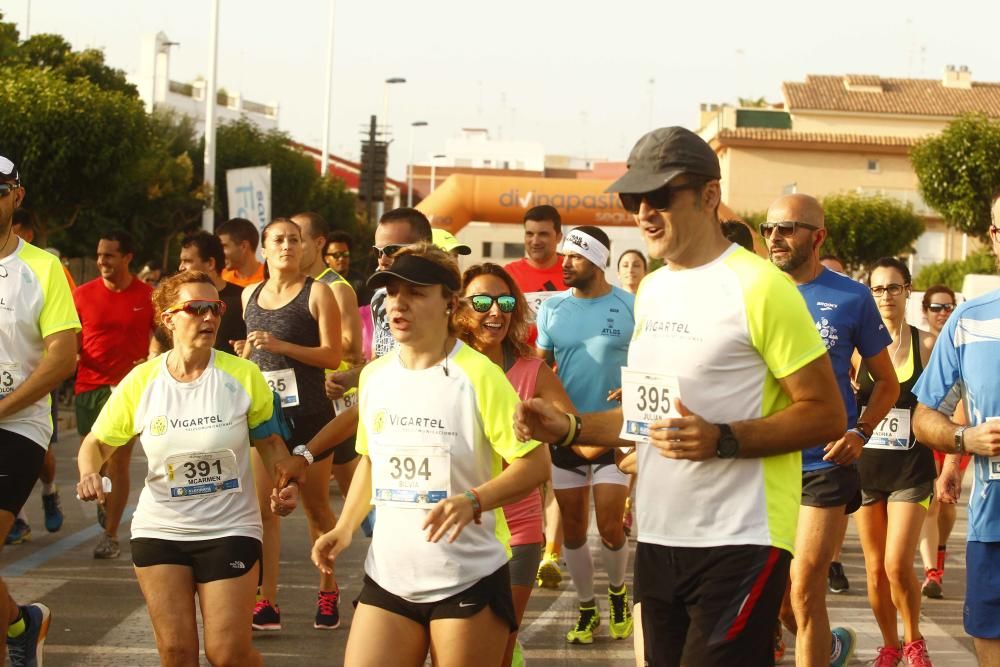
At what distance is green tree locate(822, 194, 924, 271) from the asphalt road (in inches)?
2495

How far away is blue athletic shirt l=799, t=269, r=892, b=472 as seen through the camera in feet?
22.3

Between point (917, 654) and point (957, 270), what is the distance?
58.2 m

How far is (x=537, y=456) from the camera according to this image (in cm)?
491

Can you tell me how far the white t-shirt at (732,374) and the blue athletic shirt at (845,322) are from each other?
2.54 m

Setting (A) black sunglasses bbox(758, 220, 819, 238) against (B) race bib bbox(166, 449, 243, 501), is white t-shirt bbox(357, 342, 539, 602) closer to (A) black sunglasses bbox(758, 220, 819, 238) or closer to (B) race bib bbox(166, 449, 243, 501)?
(B) race bib bbox(166, 449, 243, 501)

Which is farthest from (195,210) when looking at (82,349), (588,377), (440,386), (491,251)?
(491,251)

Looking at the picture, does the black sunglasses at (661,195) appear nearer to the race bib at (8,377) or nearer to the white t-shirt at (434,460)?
the white t-shirt at (434,460)

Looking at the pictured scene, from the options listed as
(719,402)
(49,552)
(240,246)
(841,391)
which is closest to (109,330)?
(49,552)

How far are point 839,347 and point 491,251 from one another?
115m

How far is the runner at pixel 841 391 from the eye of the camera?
6449mm

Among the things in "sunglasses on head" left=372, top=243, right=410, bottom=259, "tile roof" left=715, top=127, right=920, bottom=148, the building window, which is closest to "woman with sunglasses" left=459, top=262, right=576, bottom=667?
"sunglasses on head" left=372, top=243, right=410, bottom=259

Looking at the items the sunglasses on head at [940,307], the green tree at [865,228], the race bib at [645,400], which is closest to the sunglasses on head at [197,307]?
the race bib at [645,400]

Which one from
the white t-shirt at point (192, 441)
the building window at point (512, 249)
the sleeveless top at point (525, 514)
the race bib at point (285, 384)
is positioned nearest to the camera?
the white t-shirt at point (192, 441)

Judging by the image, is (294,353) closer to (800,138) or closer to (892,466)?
(892,466)
